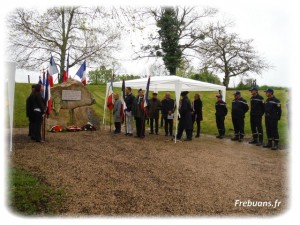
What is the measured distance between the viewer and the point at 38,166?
267 inches

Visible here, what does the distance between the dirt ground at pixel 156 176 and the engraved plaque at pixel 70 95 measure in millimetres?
3343

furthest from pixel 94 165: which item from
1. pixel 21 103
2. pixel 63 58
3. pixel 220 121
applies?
pixel 63 58

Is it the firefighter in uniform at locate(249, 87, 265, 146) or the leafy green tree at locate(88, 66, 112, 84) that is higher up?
the leafy green tree at locate(88, 66, 112, 84)

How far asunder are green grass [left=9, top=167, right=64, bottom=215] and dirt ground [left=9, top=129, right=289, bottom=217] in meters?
0.17

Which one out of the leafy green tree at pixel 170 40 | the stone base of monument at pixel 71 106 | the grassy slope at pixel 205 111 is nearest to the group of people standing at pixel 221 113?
the stone base of monument at pixel 71 106

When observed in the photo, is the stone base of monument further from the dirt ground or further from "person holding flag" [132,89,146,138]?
the dirt ground

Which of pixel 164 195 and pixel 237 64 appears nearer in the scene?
pixel 164 195

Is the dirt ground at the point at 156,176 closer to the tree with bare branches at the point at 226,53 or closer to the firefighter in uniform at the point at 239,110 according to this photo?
the firefighter in uniform at the point at 239,110

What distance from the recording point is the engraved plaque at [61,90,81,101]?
13.4 m

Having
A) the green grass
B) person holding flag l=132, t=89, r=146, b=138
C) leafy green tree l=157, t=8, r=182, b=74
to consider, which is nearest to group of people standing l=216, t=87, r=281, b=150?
person holding flag l=132, t=89, r=146, b=138

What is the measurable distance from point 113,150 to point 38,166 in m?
2.70

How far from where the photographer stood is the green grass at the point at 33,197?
461cm

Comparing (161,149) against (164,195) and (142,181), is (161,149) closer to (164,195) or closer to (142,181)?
(142,181)

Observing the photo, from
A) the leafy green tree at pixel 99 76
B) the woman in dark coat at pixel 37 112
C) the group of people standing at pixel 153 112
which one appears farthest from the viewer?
the leafy green tree at pixel 99 76
